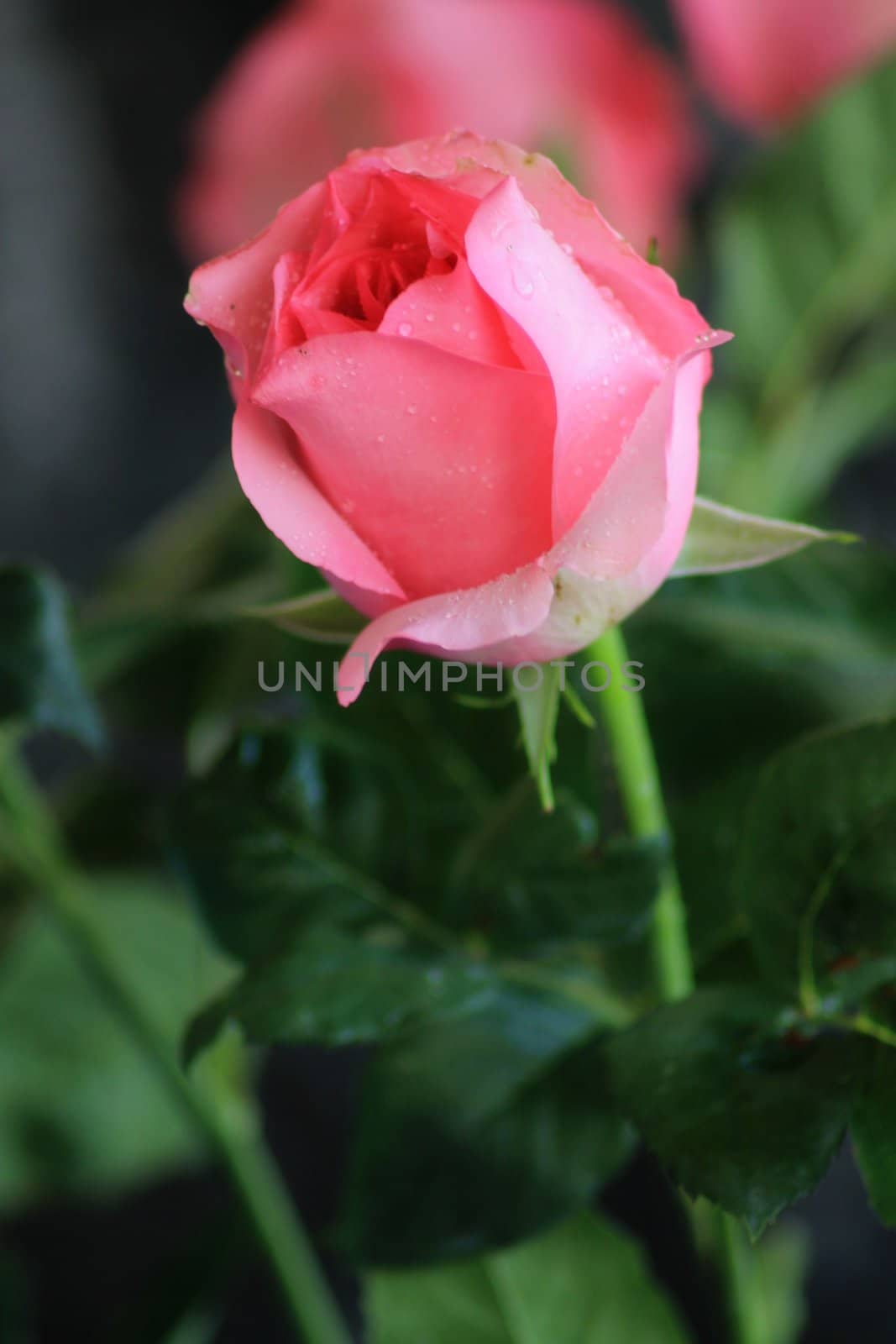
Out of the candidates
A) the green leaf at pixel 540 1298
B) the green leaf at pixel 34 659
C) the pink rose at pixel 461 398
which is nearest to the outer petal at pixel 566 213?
the pink rose at pixel 461 398

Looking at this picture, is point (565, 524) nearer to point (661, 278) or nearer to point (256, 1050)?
point (661, 278)

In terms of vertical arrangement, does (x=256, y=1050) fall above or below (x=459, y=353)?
below

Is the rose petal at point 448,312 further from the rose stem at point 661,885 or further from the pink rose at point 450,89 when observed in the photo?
the pink rose at point 450,89

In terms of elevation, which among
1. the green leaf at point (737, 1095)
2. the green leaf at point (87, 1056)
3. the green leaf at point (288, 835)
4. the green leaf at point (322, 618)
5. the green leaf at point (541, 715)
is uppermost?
the green leaf at point (322, 618)

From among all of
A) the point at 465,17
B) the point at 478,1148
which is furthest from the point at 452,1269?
the point at 465,17

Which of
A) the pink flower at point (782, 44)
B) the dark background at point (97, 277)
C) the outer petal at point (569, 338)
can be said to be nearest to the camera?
the outer petal at point (569, 338)

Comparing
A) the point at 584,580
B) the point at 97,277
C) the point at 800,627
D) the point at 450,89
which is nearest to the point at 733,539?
the point at 584,580
